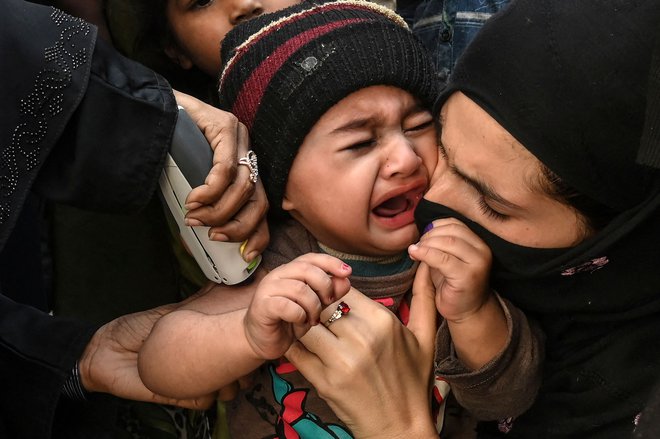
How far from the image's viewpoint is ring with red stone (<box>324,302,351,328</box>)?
6.22ft

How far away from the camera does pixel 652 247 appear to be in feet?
5.52

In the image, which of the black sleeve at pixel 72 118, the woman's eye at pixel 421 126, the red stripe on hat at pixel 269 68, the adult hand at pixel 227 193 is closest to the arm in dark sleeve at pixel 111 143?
the black sleeve at pixel 72 118

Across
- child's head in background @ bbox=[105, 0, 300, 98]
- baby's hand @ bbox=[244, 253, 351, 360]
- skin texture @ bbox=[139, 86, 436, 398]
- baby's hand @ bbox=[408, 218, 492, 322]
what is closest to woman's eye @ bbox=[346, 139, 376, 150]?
skin texture @ bbox=[139, 86, 436, 398]

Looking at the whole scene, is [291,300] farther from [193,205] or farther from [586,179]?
[586,179]

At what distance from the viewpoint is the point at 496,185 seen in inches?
66.6

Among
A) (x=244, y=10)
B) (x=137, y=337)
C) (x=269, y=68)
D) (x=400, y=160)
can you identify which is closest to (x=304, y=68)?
(x=269, y=68)

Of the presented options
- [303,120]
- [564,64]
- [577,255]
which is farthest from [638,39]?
[303,120]

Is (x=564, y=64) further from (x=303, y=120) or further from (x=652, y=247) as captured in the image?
(x=303, y=120)

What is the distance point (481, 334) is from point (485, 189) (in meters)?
0.38

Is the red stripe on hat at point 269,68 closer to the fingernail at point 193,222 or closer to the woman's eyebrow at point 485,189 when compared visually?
the fingernail at point 193,222

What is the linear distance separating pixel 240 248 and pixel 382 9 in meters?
0.85

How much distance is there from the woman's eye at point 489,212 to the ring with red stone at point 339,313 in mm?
428

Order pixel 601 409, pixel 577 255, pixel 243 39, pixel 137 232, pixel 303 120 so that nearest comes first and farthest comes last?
1. pixel 577 255
2. pixel 601 409
3. pixel 303 120
4. pixel 243 39
5. pixel 137 232

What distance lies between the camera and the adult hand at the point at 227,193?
1808 mm
